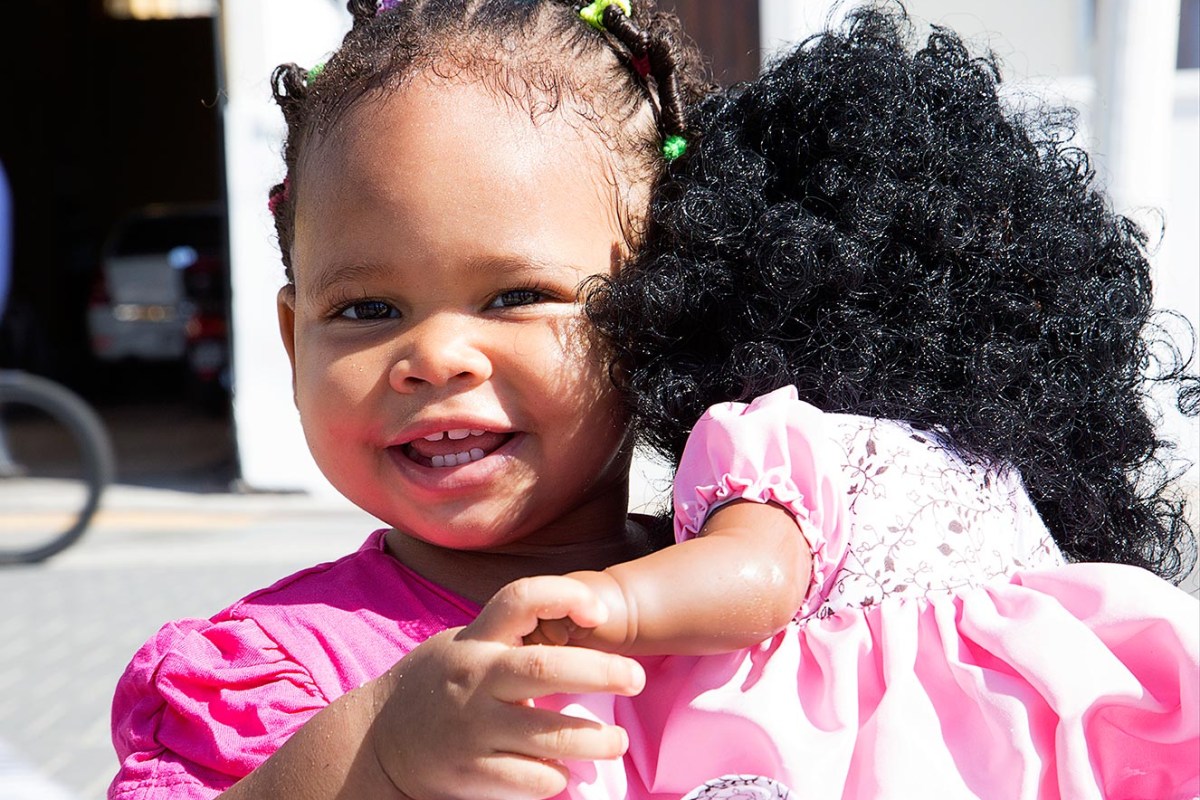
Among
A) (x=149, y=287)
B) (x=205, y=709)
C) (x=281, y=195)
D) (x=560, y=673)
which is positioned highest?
(x=281, y=195)

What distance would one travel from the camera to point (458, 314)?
1.28m

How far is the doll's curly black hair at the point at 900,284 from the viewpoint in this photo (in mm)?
1271

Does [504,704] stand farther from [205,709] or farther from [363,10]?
[363,10]

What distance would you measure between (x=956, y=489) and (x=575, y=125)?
499 mm

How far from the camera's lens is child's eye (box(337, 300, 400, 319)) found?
1.32 metres

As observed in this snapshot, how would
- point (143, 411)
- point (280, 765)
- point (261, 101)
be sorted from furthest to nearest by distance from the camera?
point (143, 411)
point (261, 101)
point (280, 765)

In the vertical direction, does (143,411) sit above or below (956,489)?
below

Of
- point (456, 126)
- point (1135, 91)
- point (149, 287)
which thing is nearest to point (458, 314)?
point (456, 126)

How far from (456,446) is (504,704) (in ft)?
1.18

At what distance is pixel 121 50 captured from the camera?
1897 cm

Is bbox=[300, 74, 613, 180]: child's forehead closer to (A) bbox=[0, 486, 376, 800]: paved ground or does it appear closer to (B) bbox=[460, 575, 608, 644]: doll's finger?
(B) bbox=[460, 575, 608, 644]: doll's finger

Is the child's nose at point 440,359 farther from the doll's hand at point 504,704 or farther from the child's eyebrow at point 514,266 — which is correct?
the doll's hand at point 504,704

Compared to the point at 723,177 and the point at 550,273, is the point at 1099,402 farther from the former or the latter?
the point at 550,273

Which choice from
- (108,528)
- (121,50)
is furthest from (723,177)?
(121,50)
